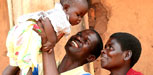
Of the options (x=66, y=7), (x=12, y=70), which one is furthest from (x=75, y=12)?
(x=12, y=70)

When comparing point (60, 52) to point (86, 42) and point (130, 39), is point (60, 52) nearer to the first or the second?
point (86, 42)

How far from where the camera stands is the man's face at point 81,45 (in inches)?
94.0

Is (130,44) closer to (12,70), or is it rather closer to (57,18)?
(57,18)

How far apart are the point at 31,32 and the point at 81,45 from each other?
1.52ft

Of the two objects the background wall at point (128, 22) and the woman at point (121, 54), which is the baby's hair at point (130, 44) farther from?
the background wall at point (128, 22)

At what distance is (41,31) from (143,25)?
1961mm

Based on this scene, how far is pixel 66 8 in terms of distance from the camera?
229 cm

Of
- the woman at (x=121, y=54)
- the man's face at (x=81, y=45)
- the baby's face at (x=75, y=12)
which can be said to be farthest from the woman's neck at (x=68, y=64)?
the baby's face at (x=75, y=12)

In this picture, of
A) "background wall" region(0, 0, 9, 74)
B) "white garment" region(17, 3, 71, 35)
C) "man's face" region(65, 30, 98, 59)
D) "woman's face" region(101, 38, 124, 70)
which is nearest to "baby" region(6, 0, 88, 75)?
"white garment" region(17, 3, 71, 35)

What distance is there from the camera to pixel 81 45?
7.89 ft

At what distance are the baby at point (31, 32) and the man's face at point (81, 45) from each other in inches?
7.1

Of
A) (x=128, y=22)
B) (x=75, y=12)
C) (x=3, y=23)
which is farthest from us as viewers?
(x=128, y=22)

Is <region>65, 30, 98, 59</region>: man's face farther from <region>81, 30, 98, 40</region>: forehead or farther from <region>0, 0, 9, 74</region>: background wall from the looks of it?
<region>0, 0, 9, 74</region>: background wall

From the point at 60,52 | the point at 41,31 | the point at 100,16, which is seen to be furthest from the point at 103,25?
the point at 41,31
